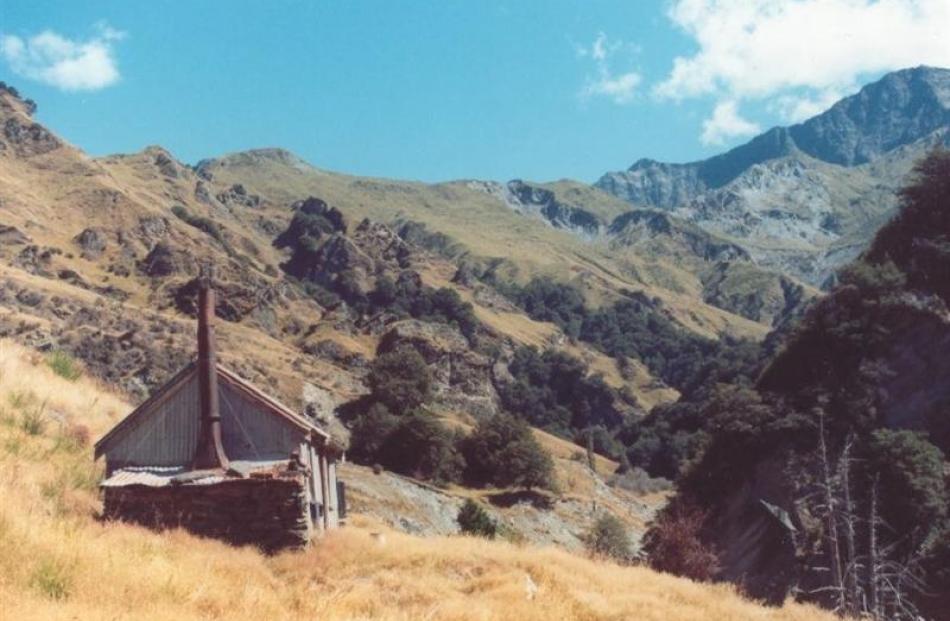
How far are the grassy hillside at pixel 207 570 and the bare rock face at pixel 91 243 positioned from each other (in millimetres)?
90262

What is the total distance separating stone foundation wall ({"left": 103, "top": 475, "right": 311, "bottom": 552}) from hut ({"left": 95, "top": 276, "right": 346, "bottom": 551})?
0.03 metres

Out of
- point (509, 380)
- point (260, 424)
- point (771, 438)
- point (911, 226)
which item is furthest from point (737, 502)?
point (509, 380)

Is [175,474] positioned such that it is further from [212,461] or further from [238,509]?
[238,509]

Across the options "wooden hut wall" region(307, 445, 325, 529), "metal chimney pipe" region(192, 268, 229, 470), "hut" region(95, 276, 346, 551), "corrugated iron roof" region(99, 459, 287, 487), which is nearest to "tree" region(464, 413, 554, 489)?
"wooden hut wall" region(307, 445, 325, 529)

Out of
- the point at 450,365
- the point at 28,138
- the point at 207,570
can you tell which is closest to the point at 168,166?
the point at 28,138

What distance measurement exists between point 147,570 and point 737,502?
155ft

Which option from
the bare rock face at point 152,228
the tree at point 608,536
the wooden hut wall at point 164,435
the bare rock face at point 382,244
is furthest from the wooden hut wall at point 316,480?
the bare rock face at point 382,244

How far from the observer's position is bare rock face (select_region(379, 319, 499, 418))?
3652 inches

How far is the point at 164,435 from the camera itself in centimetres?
2359

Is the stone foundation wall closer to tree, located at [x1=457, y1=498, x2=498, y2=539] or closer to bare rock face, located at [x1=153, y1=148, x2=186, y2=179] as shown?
tree, located at [x1=457, y1=498, x2=498, y2=539]

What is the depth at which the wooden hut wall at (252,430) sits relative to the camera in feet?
78.0

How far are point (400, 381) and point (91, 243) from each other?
6249 centimetres

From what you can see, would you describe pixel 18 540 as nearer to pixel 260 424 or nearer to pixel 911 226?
pixel 260 424

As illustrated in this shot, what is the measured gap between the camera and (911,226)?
6494 centimetres
